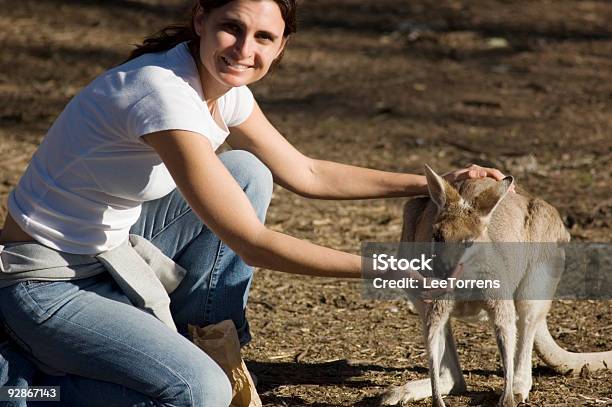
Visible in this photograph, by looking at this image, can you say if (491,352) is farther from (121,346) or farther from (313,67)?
(313,67)

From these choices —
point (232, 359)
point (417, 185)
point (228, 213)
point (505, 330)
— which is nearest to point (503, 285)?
point (505, 330)

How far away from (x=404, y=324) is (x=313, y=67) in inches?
149

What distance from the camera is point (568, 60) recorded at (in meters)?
7.29

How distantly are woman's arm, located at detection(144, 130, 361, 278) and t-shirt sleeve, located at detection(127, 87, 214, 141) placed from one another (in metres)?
0.02

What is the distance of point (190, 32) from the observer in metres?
2.68

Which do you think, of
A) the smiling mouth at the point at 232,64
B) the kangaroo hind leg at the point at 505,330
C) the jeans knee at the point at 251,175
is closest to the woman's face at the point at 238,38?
the smiling mouth at the point at 232,64

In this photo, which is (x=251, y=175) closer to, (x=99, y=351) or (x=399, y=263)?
(x=399, y=263)

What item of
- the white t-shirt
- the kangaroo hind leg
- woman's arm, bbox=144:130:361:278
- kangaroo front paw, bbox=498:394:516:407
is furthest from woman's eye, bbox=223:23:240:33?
kangaroo front paw, bbox=498:394:516:407

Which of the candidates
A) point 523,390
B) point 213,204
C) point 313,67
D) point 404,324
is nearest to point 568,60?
point 313,67

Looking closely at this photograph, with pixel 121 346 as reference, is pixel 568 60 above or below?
below

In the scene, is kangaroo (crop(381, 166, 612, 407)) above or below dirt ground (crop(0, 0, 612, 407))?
above

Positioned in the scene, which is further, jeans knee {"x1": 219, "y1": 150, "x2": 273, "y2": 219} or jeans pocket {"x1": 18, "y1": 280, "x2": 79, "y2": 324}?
jeans knee {"x1": 219, "y1": 150, "x2": 273, "y2": 219}

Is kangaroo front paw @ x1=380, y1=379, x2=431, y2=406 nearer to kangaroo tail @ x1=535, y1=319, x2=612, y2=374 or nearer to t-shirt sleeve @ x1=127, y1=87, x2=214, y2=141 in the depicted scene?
kangaroo tail @ x1=535, y1=319, x2=612, y2=374

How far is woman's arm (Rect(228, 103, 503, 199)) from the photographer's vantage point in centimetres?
301
